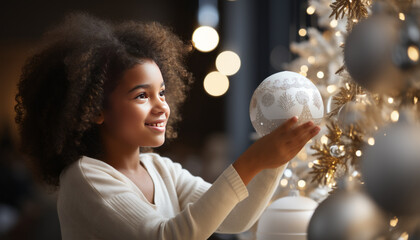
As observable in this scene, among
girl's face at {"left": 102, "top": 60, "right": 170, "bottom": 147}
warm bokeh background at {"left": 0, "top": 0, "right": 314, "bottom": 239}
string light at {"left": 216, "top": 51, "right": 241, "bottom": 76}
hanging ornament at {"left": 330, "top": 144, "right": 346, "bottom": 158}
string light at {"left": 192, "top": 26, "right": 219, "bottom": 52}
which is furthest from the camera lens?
string light at {"left": 216, "top": 51, "right": 241, "bottom": 76}

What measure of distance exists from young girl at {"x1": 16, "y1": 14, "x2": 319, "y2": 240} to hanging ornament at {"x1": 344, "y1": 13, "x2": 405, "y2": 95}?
36 cm

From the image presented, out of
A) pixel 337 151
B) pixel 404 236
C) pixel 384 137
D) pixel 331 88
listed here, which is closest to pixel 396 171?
pixel 384 137

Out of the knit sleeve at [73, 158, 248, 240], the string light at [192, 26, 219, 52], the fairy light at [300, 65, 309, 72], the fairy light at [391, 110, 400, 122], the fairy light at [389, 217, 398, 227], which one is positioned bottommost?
the knit sleeve at [73, 158, 248, 240]

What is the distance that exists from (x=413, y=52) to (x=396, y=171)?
145mm

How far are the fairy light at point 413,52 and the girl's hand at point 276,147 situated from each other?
1.32 feet

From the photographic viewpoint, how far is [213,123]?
4.40 metres

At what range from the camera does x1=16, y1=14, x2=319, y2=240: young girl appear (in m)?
1.07

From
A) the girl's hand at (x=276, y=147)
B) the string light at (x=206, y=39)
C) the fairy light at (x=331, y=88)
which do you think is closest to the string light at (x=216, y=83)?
the string light at (x=206, y=39)

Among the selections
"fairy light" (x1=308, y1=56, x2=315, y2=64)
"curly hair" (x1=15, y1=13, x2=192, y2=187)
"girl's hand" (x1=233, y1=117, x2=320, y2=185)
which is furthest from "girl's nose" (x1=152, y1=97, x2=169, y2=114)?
"fairy light" (x1=308, y1=56, x2=315, y2=64)

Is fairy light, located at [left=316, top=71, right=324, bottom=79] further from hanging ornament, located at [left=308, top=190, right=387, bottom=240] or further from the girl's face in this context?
hanging ornament, located at [left=308, top=190, right=387, bottom=240]

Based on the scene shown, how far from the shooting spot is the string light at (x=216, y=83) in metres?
4.11

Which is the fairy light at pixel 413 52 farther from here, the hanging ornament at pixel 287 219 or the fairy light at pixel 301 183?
the fairy light at pixel 301 183

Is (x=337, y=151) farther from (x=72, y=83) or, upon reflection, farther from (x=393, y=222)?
(x=72, y=83)

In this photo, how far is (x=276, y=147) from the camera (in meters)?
1.06
